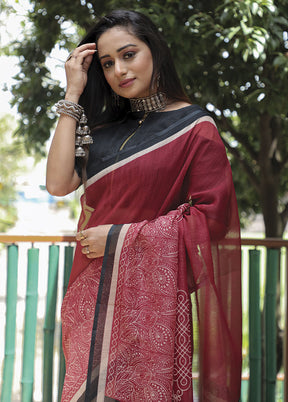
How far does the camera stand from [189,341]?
49.3 inches

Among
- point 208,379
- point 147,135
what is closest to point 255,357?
point 208,379

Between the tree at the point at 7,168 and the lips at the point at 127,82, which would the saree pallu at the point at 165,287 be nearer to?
the lips at the point at 127,82

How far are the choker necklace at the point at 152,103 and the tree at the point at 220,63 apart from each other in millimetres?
652

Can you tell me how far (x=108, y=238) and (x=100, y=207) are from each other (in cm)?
14

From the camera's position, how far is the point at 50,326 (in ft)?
6.82

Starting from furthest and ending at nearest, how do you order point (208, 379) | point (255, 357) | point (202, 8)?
point (202, 8) < point (255, 357) < point (208, 379)

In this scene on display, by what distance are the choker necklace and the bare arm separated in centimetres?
20

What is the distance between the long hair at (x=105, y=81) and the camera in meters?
1.41

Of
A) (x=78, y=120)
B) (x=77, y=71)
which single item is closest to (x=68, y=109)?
(x=78, y=120)

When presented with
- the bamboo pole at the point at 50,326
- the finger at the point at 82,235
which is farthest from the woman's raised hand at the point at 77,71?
the bamboo pole at the point at 50,326

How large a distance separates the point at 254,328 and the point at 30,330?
3.48 ft

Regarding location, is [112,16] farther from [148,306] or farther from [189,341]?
[189,341]

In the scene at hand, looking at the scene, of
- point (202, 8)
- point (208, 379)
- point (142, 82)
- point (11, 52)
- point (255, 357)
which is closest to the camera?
point (208, 379)

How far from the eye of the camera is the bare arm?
1375 millimetres
